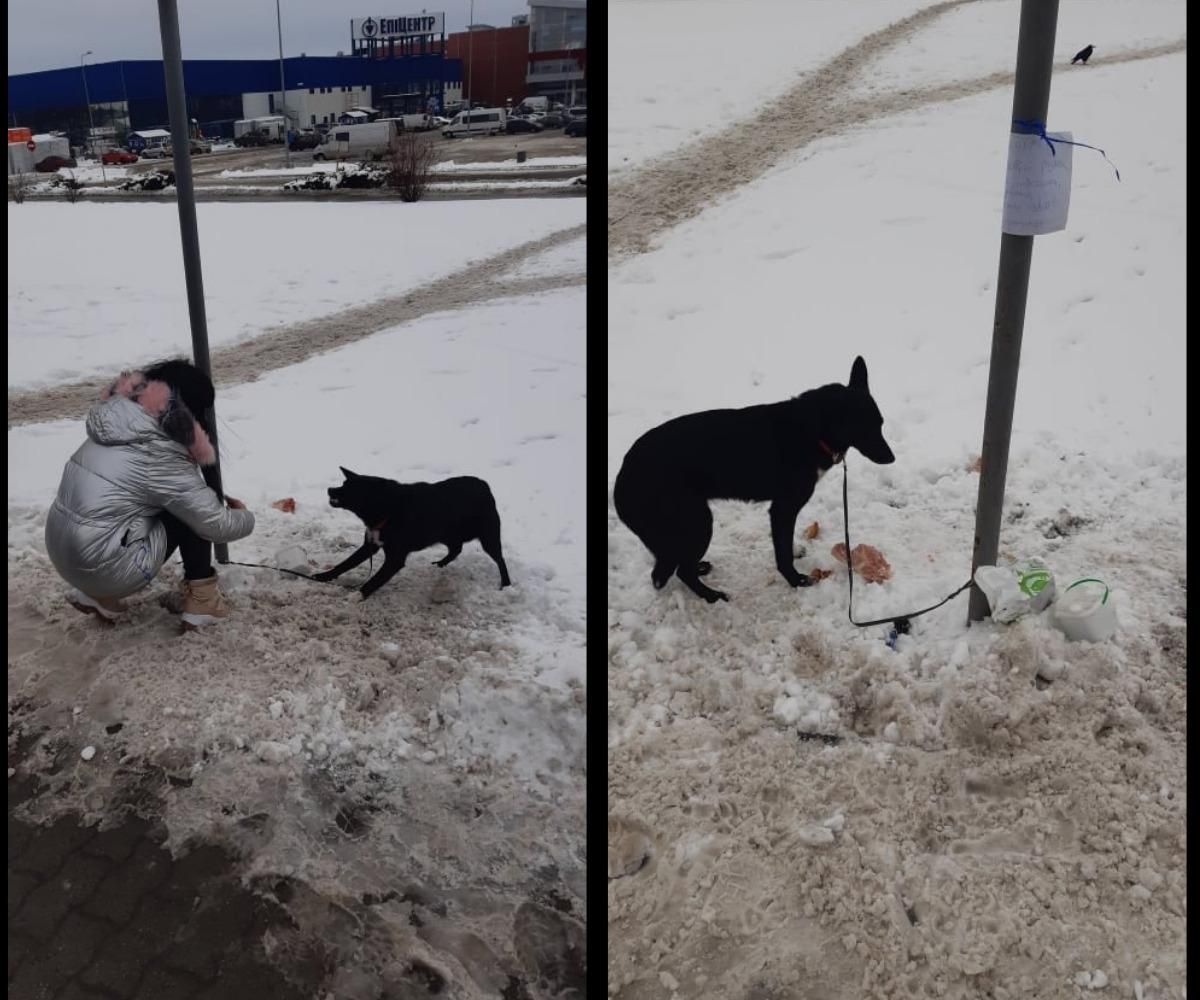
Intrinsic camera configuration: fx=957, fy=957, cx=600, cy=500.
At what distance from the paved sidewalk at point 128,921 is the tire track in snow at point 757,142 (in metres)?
4.77

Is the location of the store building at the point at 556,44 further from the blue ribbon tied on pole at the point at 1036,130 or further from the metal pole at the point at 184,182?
the blue ribbon tied on pole at the point at 1036,130

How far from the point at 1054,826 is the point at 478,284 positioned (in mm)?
5996

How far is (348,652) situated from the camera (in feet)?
10.4

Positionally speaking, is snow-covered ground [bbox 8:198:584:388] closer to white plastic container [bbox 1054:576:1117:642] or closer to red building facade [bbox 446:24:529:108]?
red building facade [bbox 446:24:529:108]

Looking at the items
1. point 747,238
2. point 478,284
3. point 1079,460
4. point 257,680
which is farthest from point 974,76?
point 257,680

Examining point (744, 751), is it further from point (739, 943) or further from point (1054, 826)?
point (1054, 826)

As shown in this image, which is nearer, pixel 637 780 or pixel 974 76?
pixel 637 780

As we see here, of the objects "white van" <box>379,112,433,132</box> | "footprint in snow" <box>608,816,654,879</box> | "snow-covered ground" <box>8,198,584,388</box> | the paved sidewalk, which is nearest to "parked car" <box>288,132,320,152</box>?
"white van" <box>379,112,433,132</box>

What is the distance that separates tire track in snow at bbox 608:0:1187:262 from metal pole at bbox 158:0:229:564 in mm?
3469

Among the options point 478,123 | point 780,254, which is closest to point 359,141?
point 478,123

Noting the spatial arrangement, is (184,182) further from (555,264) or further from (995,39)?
(995,39)

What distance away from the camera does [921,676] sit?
293 cm

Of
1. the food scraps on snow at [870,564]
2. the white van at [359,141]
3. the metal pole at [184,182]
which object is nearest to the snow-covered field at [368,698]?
the metal pole at [184,182]

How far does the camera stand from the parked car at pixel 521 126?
6301 millimetres
